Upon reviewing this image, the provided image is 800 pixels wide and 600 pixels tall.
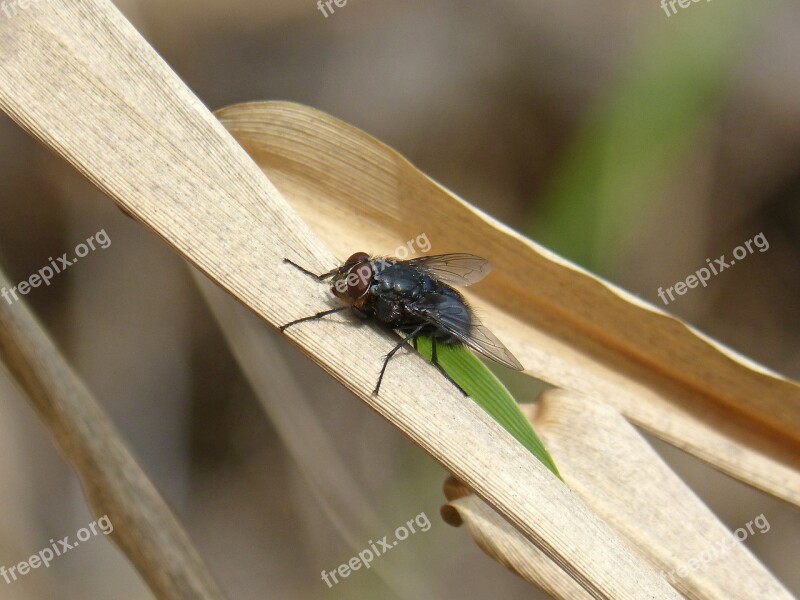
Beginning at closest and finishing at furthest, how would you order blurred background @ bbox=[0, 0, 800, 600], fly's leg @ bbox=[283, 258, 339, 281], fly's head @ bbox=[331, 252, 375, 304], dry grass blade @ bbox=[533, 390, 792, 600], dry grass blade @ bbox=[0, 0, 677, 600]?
dry grass blade @ bbox=[0, 0, 677, 600] < fly's leg @ bbox=[283, 258, 339, 281] < dry grass blade @ bbox=[533, 390, 792, 600] < fly's head @ bbox=[331, 252, 375, 304] < blurred background @ bbox=[0, 0, 800, 600]

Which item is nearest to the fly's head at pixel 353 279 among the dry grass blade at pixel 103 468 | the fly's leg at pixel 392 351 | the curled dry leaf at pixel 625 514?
the fly's leg at pixel 392 351

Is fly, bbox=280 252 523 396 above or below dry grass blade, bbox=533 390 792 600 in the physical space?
above

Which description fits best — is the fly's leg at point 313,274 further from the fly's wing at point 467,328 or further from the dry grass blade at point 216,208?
the fly's wing at point 467,328

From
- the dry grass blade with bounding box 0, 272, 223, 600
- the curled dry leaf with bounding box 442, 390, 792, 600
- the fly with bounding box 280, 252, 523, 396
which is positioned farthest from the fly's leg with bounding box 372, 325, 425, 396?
the dry grass blade with bounding box 0, 272, 223, 600

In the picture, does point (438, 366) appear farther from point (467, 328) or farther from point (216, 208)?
point (216, 208)

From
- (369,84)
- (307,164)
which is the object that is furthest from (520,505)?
(369,84)

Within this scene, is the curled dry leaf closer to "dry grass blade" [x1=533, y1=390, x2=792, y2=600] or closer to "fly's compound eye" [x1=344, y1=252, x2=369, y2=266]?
"dry grass blade" [x1=533, y1=390, x2=792, y2=600]

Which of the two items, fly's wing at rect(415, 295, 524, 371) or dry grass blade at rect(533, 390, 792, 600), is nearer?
dry grass blade at rect(533, 390, 792, 600)
